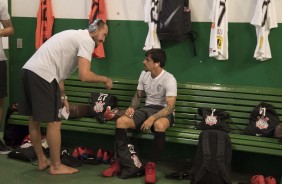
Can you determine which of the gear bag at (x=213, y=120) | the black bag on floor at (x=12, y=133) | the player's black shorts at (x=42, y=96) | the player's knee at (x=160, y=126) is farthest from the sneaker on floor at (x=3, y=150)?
the gear bag at (x=213, y=120)

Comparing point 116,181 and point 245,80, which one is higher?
point 245,80

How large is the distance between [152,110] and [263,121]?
1070mm

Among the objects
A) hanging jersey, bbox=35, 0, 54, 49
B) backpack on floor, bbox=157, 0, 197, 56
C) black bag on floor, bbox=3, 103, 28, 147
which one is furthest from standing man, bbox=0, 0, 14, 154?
backpack on floor, bbox=157, 0, 197, 56

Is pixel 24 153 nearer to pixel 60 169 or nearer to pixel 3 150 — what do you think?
pixel 3 150

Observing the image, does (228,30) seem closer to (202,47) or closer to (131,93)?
(202,47)

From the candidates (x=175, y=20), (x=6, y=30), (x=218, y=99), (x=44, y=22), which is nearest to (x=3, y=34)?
(x=6, y=30)

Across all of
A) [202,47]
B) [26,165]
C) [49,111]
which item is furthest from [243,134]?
[26,165]

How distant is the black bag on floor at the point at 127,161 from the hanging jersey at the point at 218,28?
129 cm

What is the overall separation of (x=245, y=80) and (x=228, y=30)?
0.54 m

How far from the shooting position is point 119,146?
3.94 metres

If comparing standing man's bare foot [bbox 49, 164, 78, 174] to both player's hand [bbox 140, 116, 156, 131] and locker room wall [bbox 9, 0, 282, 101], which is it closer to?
player's hand [bbox 140, 116, 156, 131]

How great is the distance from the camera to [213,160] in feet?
11.9

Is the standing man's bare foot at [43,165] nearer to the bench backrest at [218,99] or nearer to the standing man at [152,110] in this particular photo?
the standing man at [152,110]

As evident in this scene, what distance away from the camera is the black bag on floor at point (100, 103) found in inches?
176
